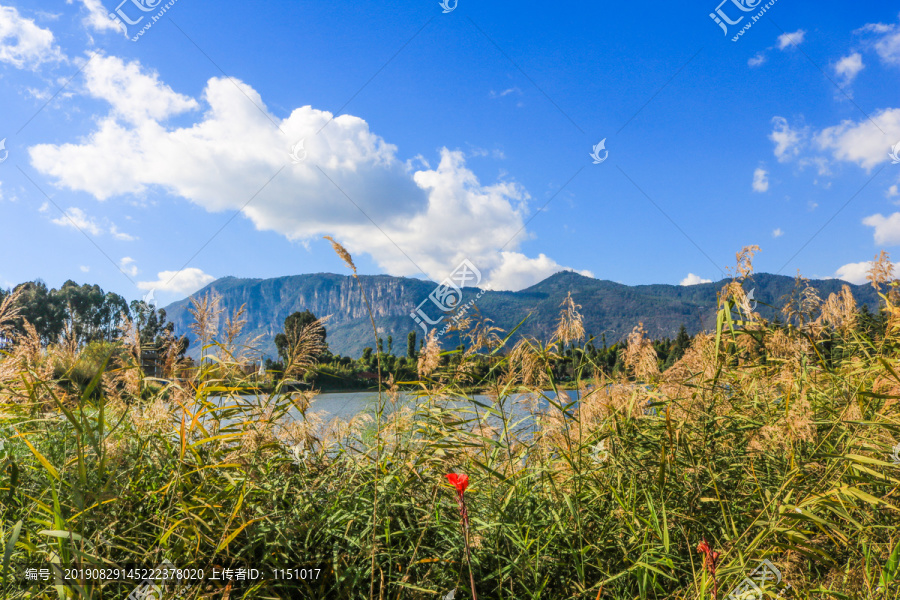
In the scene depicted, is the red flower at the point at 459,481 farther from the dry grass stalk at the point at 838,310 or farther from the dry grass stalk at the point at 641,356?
the dry grass stalk at the point at 838,310

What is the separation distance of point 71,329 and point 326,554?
2730 mm

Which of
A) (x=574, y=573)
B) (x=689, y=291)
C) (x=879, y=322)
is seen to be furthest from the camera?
(x=689, y=291)

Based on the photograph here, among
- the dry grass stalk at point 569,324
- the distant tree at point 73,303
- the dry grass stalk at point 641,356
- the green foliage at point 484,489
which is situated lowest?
the green foliage at point 484,489

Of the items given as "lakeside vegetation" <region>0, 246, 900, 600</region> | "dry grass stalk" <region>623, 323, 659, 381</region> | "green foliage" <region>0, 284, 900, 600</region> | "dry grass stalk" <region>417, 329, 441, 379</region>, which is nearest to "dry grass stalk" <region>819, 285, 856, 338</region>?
"lakeside vegetation" <region>0, 246, 900, 600</region>

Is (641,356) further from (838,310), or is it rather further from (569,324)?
(838,310)

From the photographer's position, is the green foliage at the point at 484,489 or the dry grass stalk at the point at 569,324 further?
the dry grass stalk at the point at 569,324

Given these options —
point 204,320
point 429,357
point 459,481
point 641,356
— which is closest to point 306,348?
point 204,320

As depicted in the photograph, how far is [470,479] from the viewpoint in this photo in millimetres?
2635

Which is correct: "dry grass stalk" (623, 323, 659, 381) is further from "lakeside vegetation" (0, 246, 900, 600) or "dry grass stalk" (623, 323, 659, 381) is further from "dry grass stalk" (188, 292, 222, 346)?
"dry grass stalk" (188, 292, 222, 346)

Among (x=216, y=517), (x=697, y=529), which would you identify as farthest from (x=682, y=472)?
(x=216, y=517)

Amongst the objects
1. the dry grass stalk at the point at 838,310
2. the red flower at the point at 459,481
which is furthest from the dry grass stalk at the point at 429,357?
the dry grass stalk at the point at 838,310

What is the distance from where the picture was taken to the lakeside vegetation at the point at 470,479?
6.60ft

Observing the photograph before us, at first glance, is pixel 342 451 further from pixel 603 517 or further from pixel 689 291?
pixel 689 291

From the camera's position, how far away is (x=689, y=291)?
113m
